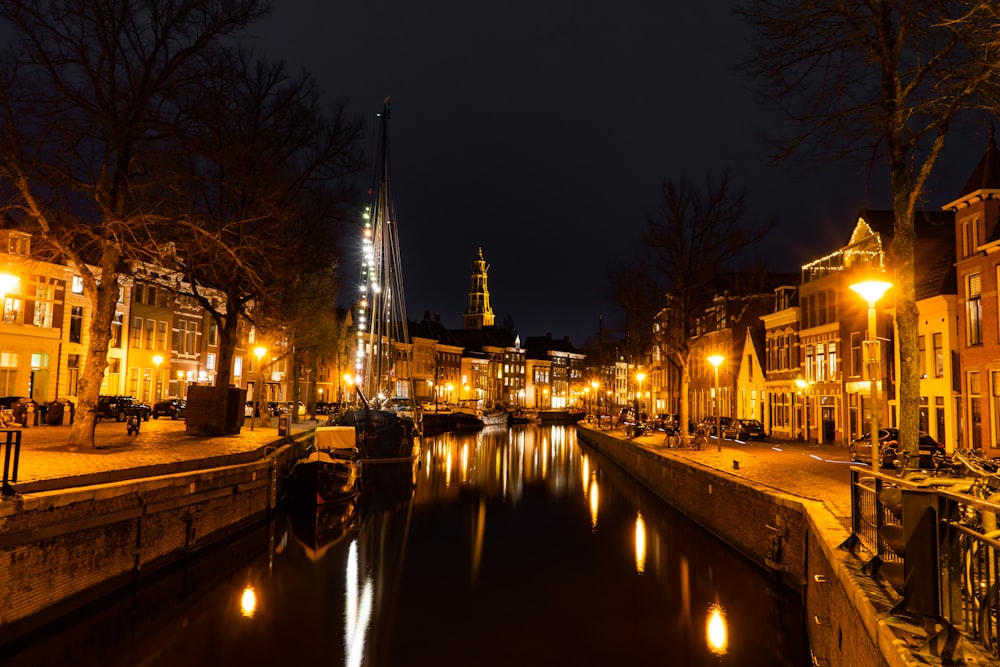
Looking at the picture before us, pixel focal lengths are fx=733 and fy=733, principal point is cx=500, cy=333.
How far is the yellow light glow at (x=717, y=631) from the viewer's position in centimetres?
1324

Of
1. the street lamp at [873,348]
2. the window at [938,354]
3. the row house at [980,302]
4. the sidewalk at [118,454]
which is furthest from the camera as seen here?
the window at [938,354]

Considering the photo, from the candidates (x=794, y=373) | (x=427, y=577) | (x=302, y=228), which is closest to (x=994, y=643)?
(x=427, y=577)

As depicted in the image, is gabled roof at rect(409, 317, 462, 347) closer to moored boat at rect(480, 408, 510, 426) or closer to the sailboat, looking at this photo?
moored boat at rect(480, 408, 510, 426)

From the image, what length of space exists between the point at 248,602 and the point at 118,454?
6.52m

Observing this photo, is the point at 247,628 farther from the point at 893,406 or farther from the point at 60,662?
the point at 893,406

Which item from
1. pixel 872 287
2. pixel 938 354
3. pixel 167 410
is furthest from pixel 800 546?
pixel 167 410

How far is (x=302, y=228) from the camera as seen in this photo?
3216 cm

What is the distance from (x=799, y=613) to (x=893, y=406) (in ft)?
75.3

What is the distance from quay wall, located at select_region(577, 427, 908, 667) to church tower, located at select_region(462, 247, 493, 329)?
13550 cm

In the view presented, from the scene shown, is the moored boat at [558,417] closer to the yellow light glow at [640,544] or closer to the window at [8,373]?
the window at [8,373]

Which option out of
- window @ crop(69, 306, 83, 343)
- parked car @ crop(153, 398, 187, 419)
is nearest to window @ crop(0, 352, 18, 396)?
window @ crop(69, 306, 83, 343)

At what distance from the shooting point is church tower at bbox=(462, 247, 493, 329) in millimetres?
164625

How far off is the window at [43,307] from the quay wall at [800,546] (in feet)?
114

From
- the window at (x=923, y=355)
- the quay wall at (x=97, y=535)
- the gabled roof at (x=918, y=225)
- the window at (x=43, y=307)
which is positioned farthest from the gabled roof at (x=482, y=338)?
the quay wall at (x=97, y=535)
